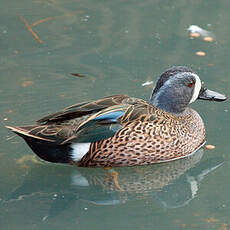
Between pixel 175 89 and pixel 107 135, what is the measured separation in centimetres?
107

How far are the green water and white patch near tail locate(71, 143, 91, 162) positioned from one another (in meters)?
0.20

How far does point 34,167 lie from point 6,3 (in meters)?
4.41

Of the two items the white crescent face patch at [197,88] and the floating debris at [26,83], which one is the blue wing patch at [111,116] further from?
the floating debris at [26,83]

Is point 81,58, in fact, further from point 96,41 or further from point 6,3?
point 6,3

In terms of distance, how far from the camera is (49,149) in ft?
21.1

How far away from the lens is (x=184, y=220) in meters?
5.77

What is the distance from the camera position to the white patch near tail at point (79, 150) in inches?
252

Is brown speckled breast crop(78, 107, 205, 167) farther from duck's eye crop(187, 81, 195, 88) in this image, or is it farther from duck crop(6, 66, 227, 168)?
duck's eye crop(187, 81, 195, 88)

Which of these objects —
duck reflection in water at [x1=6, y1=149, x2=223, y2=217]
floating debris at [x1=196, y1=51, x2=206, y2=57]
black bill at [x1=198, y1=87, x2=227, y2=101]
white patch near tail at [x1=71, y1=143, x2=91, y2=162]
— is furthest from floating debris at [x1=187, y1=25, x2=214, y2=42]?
white patch near tail at [x1=71, y1=143, x2=91, y2=162]

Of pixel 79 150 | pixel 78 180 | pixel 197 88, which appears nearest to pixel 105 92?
pixel 197 88

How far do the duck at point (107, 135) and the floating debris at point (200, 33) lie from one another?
8.99 feet

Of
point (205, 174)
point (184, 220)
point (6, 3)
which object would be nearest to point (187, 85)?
point (205, 174)

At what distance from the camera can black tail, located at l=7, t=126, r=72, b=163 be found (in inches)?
250

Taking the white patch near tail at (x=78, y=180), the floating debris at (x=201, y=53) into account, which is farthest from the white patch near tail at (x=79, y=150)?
the floating debris at (x=201, y=53)
